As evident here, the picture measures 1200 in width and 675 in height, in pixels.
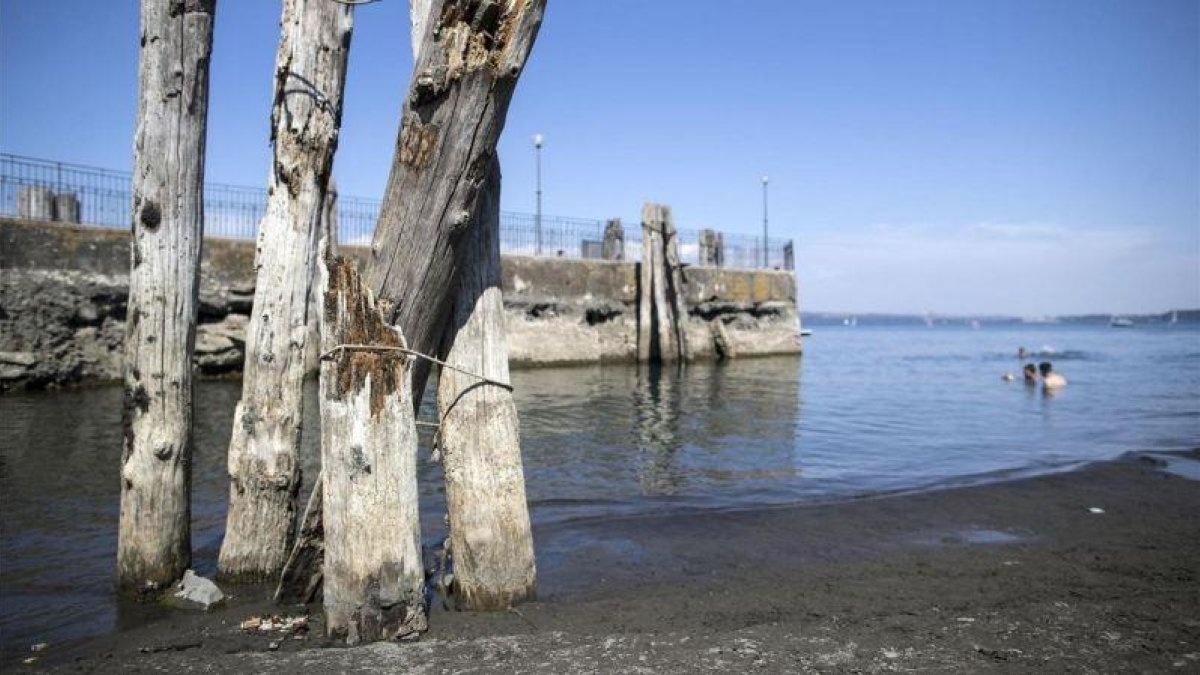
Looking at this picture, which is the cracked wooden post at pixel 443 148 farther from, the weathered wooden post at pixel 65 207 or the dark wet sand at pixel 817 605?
the weathered wooden post at pixel 65 207

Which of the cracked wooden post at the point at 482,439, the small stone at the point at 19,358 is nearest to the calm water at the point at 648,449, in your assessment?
the small stone at the point at 19,358

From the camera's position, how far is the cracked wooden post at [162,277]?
4223 mm

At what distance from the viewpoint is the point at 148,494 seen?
4352mm

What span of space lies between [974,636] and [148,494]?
4.40 m

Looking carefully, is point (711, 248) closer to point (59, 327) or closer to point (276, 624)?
point (59, 327)

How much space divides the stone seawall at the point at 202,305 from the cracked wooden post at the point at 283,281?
5304 millimetres

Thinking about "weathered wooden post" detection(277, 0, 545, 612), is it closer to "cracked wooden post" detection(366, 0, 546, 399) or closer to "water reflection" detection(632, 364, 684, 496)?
"cracked wooden post" detection(366, 0, 546, 399)

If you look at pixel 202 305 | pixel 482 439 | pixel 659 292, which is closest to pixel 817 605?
pixel 482 439

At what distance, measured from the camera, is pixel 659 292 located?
75.3ft

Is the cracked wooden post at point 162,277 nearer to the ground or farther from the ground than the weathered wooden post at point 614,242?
nearer to the ground

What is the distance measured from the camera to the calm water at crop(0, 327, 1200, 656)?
226 inches

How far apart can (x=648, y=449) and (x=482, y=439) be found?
6289 millimetres

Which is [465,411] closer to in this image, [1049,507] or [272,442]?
[272,442]

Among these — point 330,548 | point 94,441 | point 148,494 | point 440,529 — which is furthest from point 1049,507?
point 94,441
